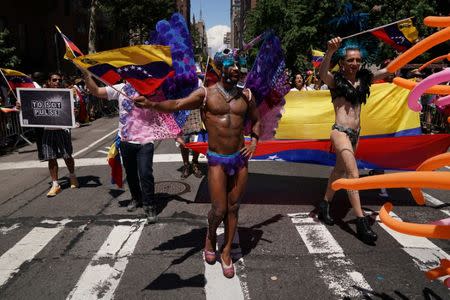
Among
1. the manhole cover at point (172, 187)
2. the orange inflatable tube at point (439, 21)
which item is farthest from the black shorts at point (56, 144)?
the orange inflatable tube at point (439, 21)

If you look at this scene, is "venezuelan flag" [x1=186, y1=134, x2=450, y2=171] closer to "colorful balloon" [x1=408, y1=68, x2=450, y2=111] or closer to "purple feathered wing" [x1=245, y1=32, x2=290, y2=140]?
"purple feathered wing" [x1=245, y1=32, x2=290, y2=140]

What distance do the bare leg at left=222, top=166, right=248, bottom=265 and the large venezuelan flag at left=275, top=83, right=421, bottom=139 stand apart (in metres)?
3.21

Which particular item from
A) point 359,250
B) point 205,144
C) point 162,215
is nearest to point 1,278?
point 162,215

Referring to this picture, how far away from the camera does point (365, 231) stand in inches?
179

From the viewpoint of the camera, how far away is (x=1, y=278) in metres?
3.89

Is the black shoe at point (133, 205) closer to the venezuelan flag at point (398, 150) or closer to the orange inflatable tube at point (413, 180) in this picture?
the venezuelan flag at point (398, 150)

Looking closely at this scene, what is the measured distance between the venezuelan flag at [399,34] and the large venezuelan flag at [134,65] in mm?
3028

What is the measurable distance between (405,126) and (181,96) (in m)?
4.57

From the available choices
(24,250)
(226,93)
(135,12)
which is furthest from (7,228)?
(135,12)

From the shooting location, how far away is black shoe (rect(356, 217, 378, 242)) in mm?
4504

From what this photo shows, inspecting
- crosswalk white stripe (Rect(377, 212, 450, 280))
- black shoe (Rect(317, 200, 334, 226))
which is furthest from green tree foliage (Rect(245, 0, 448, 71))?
crosswalk white stripe (Rect(377, 212, 450, 280))

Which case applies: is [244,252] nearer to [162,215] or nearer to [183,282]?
[183,282]

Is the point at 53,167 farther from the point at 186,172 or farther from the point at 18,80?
the point at 18,80

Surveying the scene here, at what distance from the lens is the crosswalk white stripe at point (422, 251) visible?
13.2 feet
